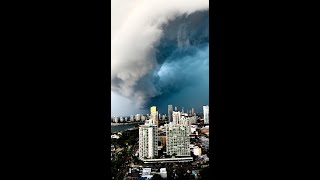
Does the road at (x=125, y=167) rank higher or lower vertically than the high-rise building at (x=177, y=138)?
lower

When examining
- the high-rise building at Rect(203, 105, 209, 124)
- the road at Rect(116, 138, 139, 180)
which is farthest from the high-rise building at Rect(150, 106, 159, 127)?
the high-rise building at Rect(203, 105, 209, 124)

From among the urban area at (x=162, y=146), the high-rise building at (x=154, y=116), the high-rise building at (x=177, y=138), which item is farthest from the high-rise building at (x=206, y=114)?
the high-rise building at (x=154, y=116)

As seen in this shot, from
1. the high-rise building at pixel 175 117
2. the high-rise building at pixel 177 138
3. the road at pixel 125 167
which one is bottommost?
the road at pixel 125 167

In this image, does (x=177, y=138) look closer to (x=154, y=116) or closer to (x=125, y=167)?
(x=154, y=116)

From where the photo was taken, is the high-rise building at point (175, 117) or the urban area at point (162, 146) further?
the high-rise building at point (175, 117)

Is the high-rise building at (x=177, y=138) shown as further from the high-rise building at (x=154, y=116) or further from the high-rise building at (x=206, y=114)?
the high-rise building at (x=206, y=114)
